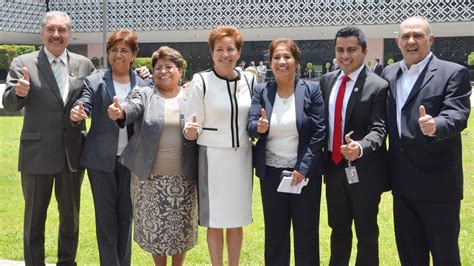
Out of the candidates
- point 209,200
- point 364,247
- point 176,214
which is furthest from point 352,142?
point 176,214

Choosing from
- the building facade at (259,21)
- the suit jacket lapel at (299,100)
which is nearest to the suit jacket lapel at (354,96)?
the suit jacket lapel at (299,100)

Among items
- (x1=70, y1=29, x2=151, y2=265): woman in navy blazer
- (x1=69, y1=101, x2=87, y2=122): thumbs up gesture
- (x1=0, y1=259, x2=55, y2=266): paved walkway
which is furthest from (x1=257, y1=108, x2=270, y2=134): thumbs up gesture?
(x1=0, y1=259, x2=55, y2=266): paved walkway

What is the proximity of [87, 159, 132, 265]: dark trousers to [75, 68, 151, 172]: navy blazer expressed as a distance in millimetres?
89

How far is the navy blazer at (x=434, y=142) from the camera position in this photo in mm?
3684

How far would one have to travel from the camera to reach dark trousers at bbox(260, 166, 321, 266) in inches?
157

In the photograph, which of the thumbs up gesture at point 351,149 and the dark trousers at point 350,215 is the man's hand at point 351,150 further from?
Answer: the dark trousers at point 350,215

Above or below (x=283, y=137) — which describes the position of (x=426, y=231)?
below

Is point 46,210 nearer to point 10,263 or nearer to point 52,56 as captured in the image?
point 10,263

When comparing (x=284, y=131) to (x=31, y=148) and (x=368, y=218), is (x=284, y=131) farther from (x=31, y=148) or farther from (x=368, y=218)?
(x=31, y=148)

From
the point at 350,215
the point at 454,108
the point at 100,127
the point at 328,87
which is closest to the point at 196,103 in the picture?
the point at 100,127

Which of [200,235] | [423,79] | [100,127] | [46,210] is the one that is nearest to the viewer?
[423,79]

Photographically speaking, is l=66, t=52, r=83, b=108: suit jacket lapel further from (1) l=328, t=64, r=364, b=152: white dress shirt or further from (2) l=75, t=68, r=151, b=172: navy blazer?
(1) l=328, t=64, r=364, b=152: white dress shirt

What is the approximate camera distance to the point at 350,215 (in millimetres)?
4086

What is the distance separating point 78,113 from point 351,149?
1975 mm
